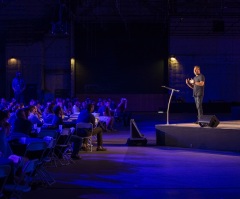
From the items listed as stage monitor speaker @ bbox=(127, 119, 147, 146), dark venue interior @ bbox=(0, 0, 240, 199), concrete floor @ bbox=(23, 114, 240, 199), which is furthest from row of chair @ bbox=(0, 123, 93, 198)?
dark venue interior @ bbox=(0, 0, 240, 199)

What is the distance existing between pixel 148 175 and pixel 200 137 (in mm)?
4498

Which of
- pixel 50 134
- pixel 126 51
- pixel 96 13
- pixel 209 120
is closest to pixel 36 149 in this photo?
pixel 50 134

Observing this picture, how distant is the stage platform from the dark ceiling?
16381 millimetres

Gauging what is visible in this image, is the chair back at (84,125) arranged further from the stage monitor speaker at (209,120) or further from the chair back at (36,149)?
the chair back at (36,149)

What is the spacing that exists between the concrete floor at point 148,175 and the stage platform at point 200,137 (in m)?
0.37

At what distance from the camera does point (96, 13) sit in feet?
103

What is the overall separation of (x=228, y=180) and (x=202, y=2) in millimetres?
23250

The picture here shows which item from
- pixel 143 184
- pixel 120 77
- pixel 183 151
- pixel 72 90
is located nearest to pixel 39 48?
pixel 72 90

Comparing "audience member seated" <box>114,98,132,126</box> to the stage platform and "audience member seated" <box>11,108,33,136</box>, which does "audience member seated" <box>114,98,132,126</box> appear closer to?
the stage platform

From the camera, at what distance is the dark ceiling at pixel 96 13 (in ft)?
96.5

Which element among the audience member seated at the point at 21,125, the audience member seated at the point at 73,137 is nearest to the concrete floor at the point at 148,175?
the audience member seated at the point at 73,137

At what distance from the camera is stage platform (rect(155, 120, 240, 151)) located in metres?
13.1

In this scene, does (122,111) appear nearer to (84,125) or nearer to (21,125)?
(84,125)

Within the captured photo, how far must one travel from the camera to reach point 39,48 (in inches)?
1218
